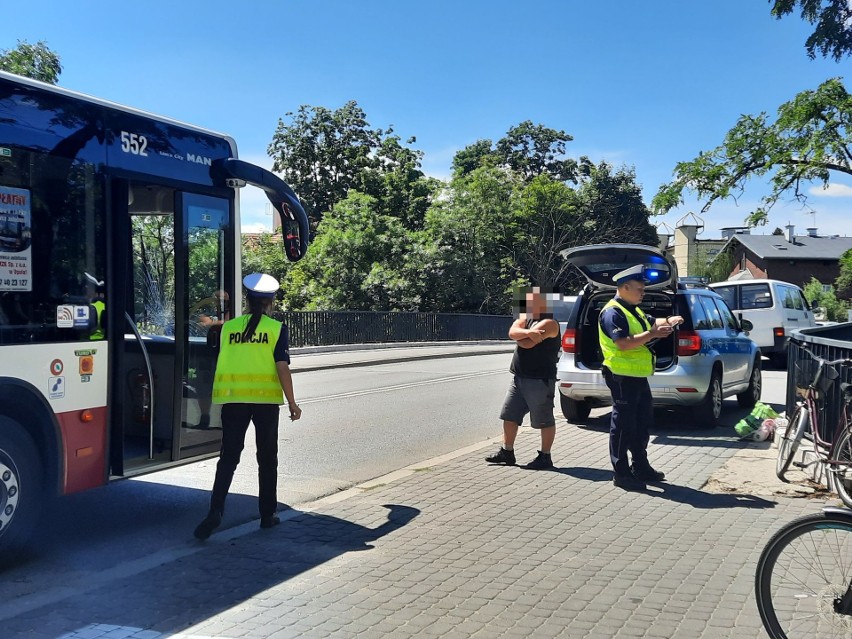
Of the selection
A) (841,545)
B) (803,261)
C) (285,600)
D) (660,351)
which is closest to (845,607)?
(841,545)

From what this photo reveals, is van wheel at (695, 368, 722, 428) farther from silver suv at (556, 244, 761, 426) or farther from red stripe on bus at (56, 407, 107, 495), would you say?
red stripe on bus at (56, 407, 107, 495)

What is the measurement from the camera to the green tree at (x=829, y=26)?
19781 millimetres

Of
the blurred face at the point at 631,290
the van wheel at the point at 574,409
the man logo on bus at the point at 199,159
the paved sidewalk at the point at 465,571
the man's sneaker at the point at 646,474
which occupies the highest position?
the man logo on bus at the point at 199,159

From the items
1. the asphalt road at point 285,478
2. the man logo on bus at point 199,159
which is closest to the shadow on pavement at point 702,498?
the asphalt road at point 285,478

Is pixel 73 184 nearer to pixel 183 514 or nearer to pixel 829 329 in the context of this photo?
pixel 183 514

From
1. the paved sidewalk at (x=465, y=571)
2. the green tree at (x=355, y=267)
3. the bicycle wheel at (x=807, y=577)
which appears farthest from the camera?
the green tree at (x=355, y=267)

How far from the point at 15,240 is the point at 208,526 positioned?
2247mm

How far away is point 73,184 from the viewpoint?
216 inches

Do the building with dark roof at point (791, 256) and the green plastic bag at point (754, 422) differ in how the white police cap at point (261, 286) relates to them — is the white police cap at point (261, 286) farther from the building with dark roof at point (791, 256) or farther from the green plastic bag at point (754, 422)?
the building with dark roof at point (791, 256)

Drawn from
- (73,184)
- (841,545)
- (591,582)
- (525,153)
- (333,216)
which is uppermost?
(525,153)

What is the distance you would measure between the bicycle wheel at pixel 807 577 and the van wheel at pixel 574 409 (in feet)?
24.2

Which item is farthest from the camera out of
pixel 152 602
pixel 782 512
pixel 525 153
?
pixel 525 153

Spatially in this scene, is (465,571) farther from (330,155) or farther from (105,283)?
(330,155)

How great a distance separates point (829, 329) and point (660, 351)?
80.0 inches
